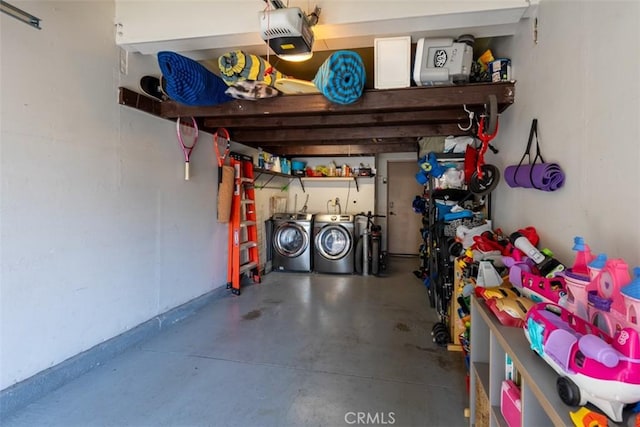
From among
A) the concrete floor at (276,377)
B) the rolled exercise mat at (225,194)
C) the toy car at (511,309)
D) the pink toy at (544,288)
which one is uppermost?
the rolled exercise mat at (225,194)

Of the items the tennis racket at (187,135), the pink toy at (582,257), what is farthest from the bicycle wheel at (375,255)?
the pink toy at (582,257)

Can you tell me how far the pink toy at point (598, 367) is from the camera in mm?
638

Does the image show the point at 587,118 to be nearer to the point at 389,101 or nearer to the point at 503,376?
the point at 503,376

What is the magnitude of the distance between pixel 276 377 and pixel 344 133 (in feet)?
8.65

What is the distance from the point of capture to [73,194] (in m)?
1.96

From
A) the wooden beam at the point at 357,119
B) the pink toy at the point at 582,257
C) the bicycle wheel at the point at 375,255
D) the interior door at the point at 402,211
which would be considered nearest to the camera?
the pink toy at the point at 582,257

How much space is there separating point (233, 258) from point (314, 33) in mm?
2789

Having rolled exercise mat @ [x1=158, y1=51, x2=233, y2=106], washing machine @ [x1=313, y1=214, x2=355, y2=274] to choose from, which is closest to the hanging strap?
rolled exercise mat @ [x1=158, y1=51, x2=233, y2=106]

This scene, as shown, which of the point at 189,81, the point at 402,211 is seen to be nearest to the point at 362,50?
the point at 189,81

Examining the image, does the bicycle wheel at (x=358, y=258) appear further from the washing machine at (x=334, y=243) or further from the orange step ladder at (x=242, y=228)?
the orange step ladder at (x=242, y=228)

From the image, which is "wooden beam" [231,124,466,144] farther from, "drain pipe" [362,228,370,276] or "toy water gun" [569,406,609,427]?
"toy water gun" [569,406,609,427]

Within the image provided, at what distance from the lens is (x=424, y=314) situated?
3.20 metres

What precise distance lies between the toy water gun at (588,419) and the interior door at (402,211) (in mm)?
5759

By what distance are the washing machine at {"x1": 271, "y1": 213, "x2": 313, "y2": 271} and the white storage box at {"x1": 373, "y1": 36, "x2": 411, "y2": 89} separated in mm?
3080
